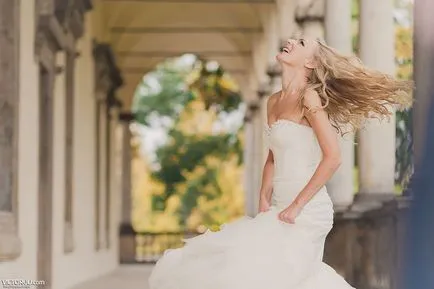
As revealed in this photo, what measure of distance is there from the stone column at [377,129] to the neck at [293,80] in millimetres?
5993

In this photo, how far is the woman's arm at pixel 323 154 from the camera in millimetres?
5648

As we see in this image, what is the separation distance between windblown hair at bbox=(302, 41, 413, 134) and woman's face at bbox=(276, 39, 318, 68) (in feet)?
0.11

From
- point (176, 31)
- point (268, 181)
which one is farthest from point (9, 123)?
point (176, 31)

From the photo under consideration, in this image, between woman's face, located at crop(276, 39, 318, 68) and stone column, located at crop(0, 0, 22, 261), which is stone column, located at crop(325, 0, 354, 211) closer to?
stone column, located at crop(0, 0, 22, 261)

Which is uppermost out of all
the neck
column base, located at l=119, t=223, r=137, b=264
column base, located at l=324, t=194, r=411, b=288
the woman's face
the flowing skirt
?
the woman's face

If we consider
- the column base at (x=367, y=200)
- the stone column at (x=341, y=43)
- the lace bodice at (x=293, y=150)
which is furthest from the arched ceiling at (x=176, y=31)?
the lace bodice at (x=293, y=150)

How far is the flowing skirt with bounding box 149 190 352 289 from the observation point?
5.70m

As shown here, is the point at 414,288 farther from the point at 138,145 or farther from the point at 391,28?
the point at 138,145

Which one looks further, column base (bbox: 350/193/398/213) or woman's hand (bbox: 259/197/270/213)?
column base (bbox: 350/193/398/213)

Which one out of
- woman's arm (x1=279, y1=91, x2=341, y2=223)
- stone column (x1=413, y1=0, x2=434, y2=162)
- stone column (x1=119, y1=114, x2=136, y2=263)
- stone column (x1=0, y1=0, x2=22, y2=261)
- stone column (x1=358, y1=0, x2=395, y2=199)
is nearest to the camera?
woman's arm (x1=279, y1=91, x2=341, y2=223)

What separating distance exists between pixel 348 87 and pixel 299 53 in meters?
0.30

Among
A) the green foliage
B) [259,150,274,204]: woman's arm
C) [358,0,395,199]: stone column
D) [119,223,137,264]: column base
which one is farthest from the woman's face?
the green foliage

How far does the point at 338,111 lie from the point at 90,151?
48.7 feet

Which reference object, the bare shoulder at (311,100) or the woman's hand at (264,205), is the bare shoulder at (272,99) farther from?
the woman's hand at (264,205)
